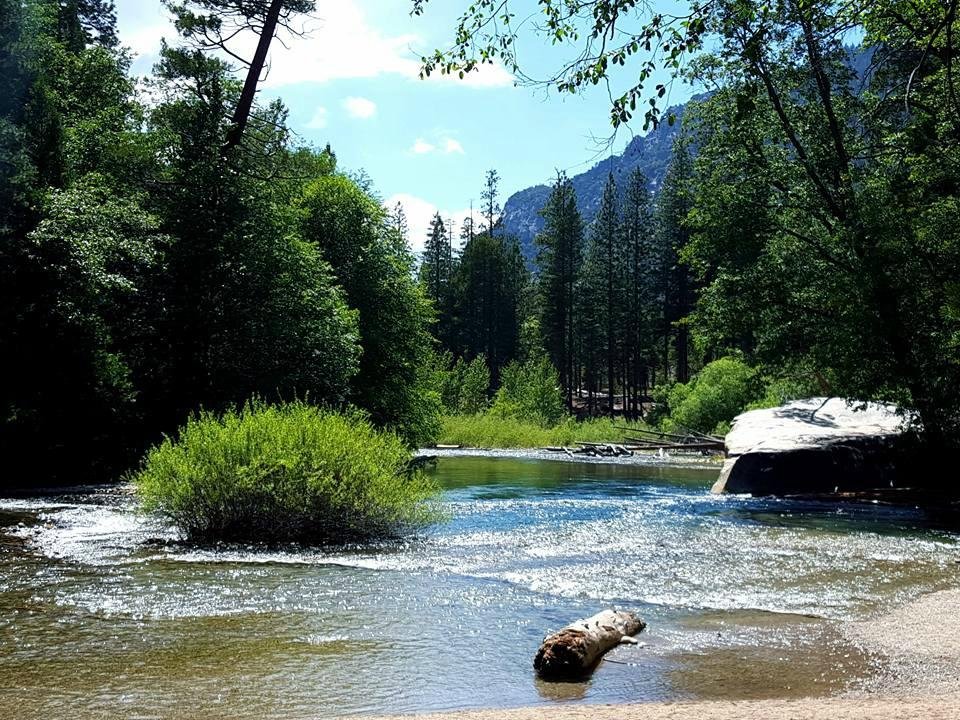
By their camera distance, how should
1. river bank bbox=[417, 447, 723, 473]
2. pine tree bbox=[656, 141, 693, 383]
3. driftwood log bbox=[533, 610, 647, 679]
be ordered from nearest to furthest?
driftwood log bbox=[533, 610, 647, 679] → river bank bbox=[417, 447, 723, 473] → pine tree bbox=[656, 141, 693, 383]

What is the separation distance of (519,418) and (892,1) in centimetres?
Answer: 4690

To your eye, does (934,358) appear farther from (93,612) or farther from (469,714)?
(93,612)

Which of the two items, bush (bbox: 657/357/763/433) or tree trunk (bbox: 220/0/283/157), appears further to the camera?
bush (bbox: 657/357/763/433)

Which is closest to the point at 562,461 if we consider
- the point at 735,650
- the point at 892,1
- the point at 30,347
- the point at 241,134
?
the point at 241,134

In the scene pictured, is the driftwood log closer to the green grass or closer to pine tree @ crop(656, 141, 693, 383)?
the green grass

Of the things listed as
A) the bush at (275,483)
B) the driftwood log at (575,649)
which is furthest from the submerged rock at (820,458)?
the driftwood log at (575,649)

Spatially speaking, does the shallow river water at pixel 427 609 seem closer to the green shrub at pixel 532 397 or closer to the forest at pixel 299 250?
the forest at pixel 299 250

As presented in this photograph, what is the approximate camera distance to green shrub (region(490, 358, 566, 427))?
56566 mm

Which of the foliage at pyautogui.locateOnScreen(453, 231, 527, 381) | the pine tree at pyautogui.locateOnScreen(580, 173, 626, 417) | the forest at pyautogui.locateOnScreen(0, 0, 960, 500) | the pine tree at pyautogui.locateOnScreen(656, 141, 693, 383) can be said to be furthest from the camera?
the foliage at pyautogui.locateOnScreen(453, 231, 527, 381)

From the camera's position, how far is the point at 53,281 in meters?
19.5

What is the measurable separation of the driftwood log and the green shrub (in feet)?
158

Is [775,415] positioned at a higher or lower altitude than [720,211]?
lower

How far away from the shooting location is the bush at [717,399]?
4362 cm

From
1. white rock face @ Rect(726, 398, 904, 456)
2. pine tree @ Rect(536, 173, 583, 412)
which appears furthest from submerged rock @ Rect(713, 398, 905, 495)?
pine tree @ Rect(536, 173, 583, 412)
